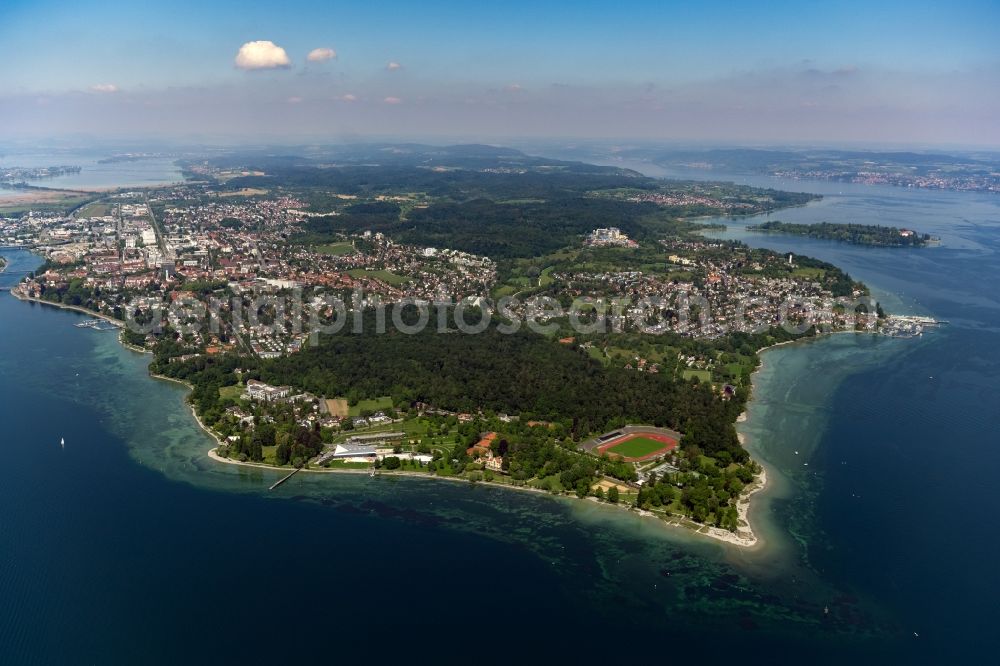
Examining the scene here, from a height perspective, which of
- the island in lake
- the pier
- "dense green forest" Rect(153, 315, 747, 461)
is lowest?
the pier

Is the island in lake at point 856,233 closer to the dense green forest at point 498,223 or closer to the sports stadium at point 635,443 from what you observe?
the dense green forest at point 498,223

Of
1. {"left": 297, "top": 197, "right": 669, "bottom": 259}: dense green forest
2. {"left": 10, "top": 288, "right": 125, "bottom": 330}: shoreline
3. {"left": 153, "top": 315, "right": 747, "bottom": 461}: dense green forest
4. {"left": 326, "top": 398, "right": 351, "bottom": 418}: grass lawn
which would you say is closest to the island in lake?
{"left": 297, "top": 197, "right": 669, "bottom": 259}: dense green forest

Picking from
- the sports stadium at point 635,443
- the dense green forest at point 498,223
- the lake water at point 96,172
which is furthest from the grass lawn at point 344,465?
the lake water at point 96,172

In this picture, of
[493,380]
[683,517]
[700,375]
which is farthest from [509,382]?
[683,517]

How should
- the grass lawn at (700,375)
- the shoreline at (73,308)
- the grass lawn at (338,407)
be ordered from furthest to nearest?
the shoreline at (73,308) < the grass lawn at (700,375) < the grass lawn at (338,407)

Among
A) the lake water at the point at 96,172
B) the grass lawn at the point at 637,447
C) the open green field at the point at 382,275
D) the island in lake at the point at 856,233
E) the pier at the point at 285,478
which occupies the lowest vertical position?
the pier at the point at 285,478

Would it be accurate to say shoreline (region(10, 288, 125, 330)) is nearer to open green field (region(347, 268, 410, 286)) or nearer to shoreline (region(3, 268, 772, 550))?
open green field (region(347, 268, 410, 286))

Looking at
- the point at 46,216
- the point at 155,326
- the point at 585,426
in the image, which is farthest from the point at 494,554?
the point at 46,216
